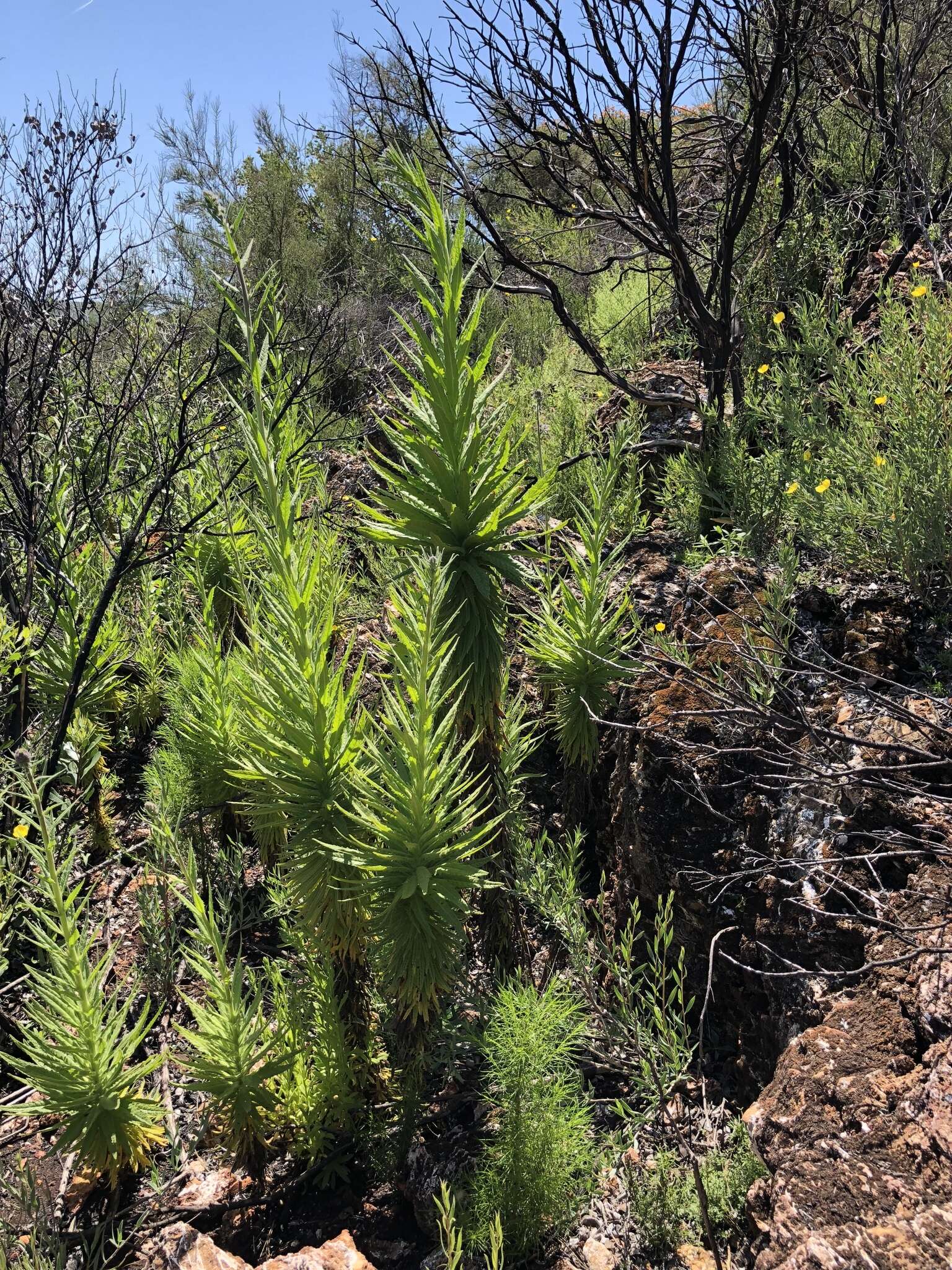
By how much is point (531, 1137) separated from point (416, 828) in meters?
0.96

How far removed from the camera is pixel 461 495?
2594 mm

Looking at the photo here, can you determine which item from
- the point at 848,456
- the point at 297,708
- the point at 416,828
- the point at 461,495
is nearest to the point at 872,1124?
the point at 416,828

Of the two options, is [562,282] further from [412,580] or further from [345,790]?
[345,790]

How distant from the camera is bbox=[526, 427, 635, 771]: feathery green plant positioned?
321cm

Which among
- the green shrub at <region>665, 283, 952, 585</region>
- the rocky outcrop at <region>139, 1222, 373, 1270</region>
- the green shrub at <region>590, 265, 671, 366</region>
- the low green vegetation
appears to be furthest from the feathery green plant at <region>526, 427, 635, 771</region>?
the green shrub at <region>590, 265, 671, 366</region>

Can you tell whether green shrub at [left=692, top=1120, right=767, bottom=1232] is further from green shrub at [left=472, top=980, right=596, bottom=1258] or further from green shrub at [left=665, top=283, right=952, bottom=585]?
green shrub at [left=665, top=283, right=952, bottom=585]

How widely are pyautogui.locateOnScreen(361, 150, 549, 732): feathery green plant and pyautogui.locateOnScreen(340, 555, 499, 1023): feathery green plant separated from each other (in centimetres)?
27

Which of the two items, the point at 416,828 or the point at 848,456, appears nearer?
the point at 416,828

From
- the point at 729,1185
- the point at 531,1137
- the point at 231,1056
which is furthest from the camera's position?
the point at 231,1056

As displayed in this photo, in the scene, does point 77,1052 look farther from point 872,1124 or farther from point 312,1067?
point 872,1124

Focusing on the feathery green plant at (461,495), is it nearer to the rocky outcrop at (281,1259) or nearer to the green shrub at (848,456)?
the green shrub at (848,456)

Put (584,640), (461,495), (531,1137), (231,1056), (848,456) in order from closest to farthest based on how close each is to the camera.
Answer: (531,1137), (231,1056), (461,495), (584,640), (848,456)

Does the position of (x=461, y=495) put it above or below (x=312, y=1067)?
above

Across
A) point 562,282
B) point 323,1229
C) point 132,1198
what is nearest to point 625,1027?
point 323,1229
